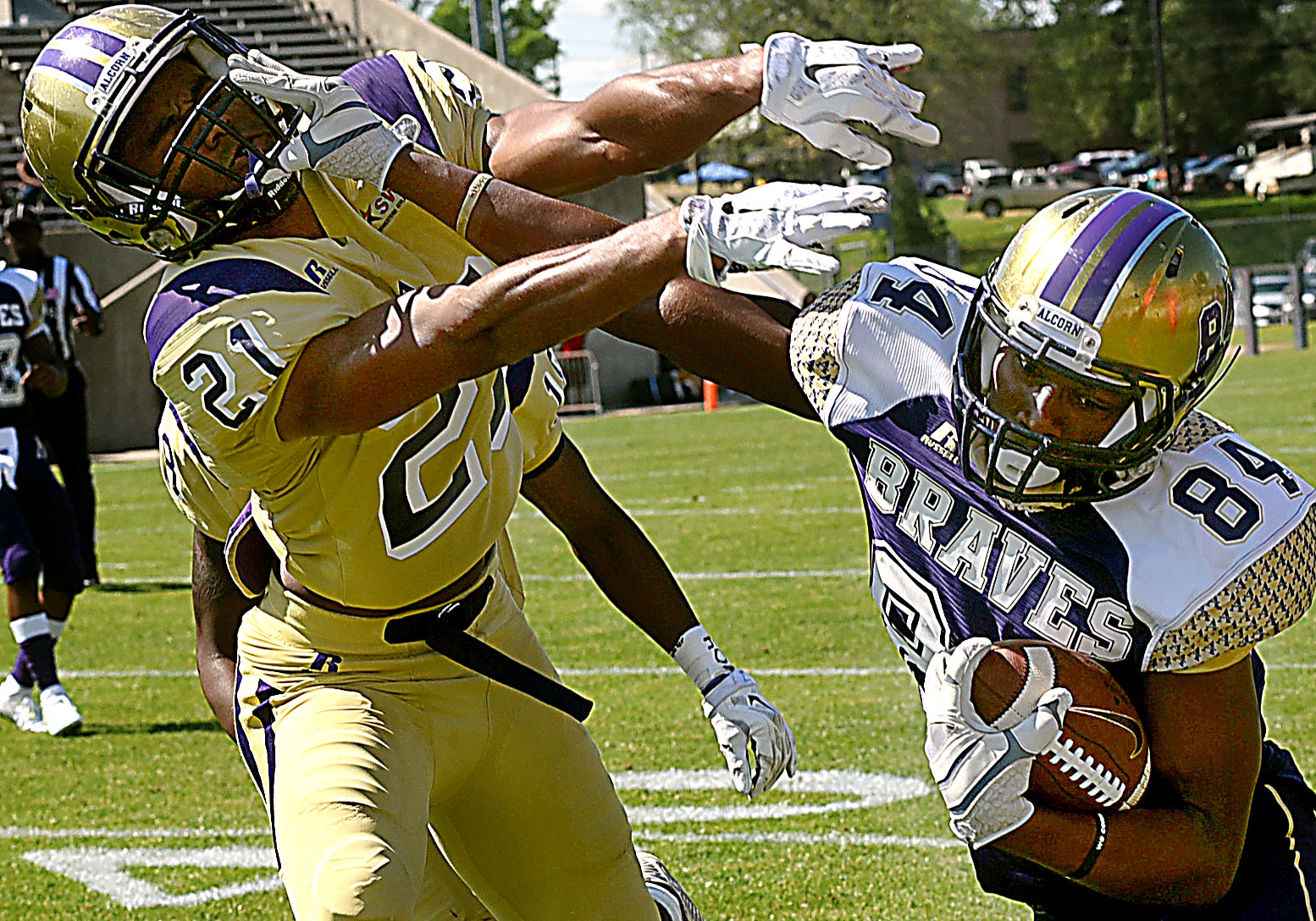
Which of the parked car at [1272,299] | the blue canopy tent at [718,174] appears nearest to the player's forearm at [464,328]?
the parked car at [1272,299]

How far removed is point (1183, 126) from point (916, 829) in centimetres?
4542

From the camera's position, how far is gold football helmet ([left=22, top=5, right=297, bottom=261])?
238cm

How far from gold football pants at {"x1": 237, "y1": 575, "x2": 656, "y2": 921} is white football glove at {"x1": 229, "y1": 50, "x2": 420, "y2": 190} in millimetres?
762

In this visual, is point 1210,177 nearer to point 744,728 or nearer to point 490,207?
point 744,728

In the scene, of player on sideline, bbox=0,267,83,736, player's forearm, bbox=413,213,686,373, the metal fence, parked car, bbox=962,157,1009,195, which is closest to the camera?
player's forearm, bbox=413,213,686,373

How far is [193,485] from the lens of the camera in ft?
8.67

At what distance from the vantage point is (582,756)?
2758 mm

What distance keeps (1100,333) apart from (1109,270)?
0.09 metres

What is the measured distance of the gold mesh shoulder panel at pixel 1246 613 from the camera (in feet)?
6.98

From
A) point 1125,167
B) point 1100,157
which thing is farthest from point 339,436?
point 1100,157

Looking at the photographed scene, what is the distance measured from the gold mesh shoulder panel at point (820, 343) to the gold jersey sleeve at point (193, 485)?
0.93 meters

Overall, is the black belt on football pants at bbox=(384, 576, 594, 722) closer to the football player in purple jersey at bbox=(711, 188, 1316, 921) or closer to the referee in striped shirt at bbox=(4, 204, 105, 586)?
the football player in purple jersey at bbox=(711, 188, 1316, 921)

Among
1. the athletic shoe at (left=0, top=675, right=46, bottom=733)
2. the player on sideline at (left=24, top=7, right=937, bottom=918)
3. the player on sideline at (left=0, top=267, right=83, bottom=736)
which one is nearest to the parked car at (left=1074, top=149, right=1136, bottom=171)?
the player on sideline at (left=0, top=267, right=83, bottom=736)

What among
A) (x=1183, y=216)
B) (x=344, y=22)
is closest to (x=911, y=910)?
(x=1183, y=216)
